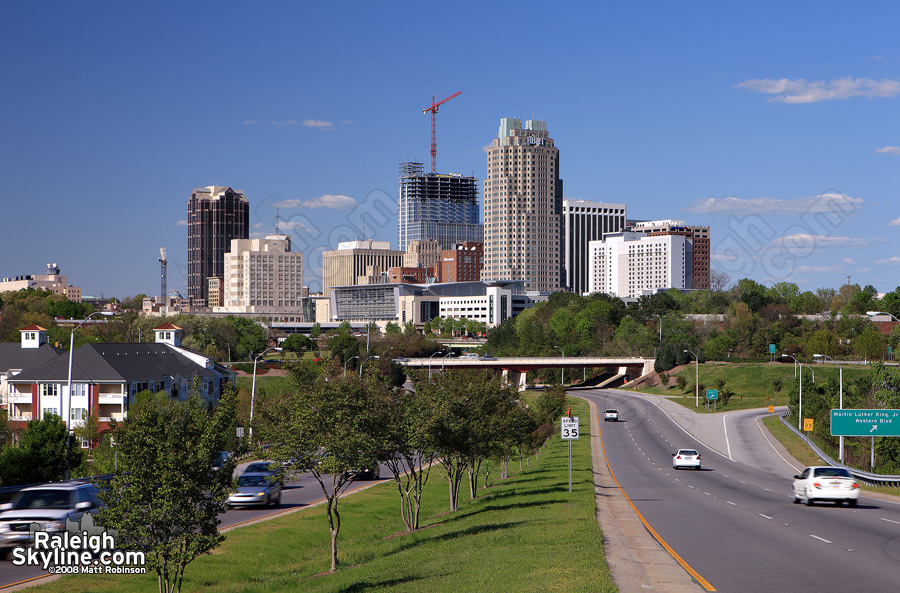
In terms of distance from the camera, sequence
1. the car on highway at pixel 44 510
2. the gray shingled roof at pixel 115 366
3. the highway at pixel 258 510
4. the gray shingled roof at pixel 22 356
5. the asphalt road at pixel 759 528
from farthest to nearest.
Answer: the gray shingled roof at pixel 22 356 → the gray shingled roof at pixel 115 366 → the car on highway at pixel 44 510 → the highway at pixel 258 510 → the asphalt road at pixel 759 528

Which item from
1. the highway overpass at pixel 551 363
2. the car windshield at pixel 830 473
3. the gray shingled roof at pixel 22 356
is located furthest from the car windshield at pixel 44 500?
the highway overpass at pixel 551 363

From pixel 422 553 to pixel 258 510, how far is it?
16.2 metres

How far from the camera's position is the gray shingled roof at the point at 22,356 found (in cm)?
9119

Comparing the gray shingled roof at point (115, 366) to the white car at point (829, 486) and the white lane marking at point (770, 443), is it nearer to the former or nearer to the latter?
the white lane marking at point (770, 443)

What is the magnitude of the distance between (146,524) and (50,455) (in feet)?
107

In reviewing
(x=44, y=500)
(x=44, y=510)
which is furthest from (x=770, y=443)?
(x=44, y=510)

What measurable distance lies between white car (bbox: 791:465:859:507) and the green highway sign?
2184 centimetres

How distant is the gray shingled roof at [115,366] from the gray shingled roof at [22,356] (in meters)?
5.93

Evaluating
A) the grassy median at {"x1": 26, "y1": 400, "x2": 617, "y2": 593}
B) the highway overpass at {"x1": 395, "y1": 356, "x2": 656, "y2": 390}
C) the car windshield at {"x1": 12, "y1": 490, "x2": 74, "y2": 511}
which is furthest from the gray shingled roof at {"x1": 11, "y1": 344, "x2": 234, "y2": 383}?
the highway overpass at {"x1": 395, "y1": 356, "x2": 656, "y2": 390}

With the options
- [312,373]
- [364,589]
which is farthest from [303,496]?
[364,589]

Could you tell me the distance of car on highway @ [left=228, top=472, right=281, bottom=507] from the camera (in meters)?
39.2

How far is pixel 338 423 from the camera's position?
24.4 metres

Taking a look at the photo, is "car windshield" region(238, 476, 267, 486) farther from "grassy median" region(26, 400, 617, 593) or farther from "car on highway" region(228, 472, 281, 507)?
"grassy median" region(26, 400, 617, 593)

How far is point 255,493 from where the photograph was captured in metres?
39.4
